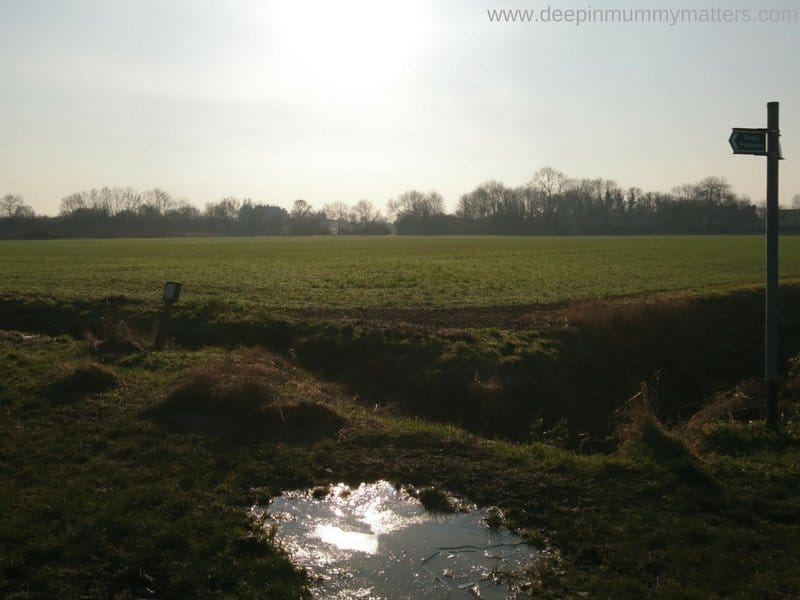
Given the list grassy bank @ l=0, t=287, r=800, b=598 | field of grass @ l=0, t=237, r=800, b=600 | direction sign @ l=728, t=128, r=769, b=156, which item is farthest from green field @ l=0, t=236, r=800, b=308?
direction sign @ l=728, t=128, r=769, b=156

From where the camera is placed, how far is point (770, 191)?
8.40 meters

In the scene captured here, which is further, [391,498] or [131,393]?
[131,393]

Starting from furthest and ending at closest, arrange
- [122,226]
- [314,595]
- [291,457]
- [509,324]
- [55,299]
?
[122,226]
[55,299]
[509,324]
[291,457]
[314,595]

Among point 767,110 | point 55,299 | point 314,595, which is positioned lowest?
point 314,595

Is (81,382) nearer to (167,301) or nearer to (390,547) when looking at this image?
(167,301)

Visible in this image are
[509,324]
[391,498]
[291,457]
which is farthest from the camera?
[509,324]

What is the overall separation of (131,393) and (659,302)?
16666 mm

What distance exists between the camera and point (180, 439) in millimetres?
8414

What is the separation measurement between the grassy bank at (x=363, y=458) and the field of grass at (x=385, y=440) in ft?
0.10

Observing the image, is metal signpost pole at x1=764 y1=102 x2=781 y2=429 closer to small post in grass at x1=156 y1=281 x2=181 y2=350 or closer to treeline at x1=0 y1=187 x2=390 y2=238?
small post in grass at x1=156 y1=281 x2=181 y2=350

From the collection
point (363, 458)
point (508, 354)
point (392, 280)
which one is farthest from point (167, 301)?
point (392, 280)

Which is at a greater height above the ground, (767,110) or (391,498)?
(767,110)

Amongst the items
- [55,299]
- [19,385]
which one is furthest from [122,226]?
[19,385]

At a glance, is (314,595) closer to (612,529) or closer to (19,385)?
(612,529)
